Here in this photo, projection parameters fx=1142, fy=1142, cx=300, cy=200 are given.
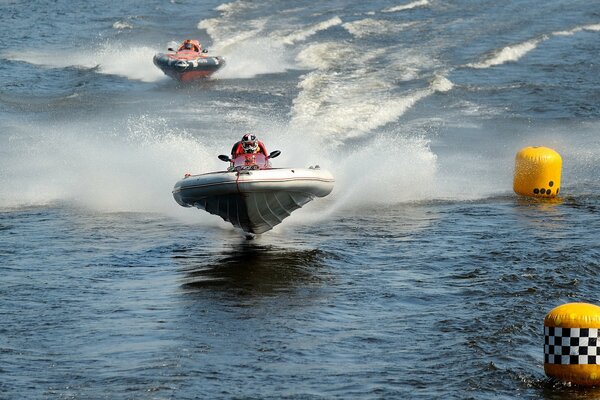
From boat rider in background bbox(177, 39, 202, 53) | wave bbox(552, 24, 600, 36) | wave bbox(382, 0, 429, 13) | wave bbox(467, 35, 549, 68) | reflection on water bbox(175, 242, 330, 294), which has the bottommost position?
reflection on water bbox(175, 242, 330, 294)

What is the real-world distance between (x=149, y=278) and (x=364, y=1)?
3429 cm

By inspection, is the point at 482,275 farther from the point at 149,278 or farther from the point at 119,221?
the point at 119,221

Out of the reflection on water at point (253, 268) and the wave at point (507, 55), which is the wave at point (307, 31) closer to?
the wave at point (507, 55)

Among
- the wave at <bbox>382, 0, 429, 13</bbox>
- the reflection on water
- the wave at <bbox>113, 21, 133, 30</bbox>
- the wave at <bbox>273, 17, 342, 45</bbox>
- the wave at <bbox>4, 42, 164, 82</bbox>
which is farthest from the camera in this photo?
the wave at <bbox>113, 21, 133, 30</bbox>

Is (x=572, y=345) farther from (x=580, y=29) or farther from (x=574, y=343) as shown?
(x=580, y=29)

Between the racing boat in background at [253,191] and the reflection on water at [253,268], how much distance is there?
65cm

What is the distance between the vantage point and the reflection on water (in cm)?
1797

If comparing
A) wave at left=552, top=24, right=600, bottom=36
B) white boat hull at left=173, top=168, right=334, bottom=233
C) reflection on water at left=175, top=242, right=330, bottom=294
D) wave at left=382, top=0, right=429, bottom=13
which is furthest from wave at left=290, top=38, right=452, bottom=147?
reflection on water at left=175, top=242, right=330, bottom=294

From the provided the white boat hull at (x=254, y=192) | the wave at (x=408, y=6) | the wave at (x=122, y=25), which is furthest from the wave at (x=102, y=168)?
the wave at (x=122, y=25)

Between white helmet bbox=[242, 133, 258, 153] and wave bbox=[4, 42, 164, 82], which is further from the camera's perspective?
wave bbox=[4, 42, 164, 82]

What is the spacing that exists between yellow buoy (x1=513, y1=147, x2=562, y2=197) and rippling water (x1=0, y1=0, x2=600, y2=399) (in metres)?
0.53

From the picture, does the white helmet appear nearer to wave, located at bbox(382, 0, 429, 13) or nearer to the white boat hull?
the white boat hull

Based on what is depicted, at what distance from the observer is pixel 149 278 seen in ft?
60.0

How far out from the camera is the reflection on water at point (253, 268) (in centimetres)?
1797
